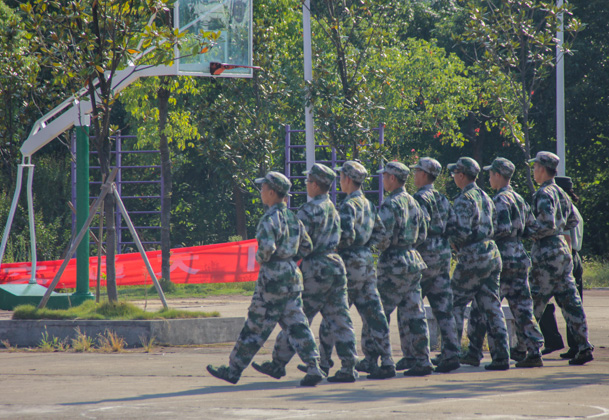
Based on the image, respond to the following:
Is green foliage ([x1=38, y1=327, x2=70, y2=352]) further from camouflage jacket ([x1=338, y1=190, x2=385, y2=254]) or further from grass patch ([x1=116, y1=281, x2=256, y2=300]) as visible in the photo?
grass patch ([x1=116, y1=281, x2=256, y2=300])

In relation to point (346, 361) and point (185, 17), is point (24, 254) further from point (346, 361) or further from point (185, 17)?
point (346, 361)

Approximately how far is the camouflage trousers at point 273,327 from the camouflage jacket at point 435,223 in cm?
171

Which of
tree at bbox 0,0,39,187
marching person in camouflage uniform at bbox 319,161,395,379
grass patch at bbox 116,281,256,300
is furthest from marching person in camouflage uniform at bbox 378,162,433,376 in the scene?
tree at bbox 0,0,39,187

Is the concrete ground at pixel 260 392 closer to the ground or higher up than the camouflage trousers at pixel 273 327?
closer to the ground

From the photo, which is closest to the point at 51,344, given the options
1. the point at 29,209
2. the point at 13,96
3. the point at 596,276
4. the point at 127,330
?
the point at 127,330

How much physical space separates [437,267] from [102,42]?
5.09 metres

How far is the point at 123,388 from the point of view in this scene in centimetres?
827

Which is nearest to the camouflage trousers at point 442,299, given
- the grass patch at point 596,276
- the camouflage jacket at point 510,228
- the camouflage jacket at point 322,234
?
the camouflage jacket at point 510,228

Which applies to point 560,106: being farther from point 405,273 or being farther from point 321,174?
point 321,174

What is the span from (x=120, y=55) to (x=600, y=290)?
12509 mm

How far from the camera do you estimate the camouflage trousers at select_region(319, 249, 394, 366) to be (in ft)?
29.0

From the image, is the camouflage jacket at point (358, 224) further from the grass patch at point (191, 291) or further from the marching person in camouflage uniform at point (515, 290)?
the grass patch at point (191, 291)

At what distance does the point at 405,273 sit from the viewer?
9.00 meters

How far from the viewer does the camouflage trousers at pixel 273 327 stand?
8.23 meters
